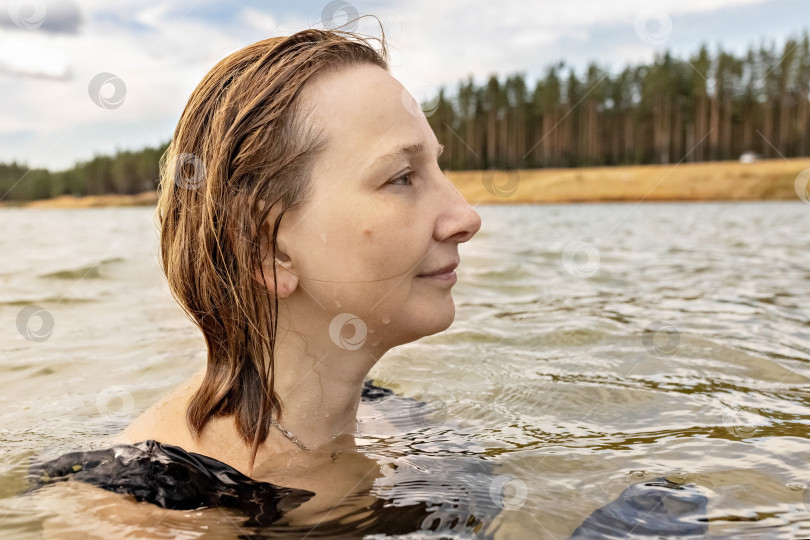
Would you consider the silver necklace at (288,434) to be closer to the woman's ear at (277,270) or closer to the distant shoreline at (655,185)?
the woman's ear at (277,270)

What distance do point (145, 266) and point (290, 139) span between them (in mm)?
8329

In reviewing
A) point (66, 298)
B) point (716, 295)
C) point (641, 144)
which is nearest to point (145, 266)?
point (66, 298)

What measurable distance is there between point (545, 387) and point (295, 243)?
220 cm

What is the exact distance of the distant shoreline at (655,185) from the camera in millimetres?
45312

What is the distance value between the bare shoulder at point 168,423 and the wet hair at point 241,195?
0.17 feet

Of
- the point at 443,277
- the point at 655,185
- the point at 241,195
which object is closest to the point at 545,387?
the point at 443,277

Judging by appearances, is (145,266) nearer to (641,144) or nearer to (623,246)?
(623,246)

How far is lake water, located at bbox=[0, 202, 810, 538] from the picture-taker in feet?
8.11

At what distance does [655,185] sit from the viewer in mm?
48906

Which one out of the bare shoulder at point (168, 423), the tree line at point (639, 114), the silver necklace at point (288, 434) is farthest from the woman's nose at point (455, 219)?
the tree line at point (639, 114)

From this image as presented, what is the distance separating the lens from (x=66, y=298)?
709 cm

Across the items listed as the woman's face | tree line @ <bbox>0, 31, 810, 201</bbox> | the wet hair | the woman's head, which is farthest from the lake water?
tree line @ <bbox>0, 31, 810, 201</bbox>

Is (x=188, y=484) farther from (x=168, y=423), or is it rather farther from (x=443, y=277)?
(x=443, y=277)

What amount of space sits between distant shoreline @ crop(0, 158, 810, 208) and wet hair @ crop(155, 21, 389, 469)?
129 ft
